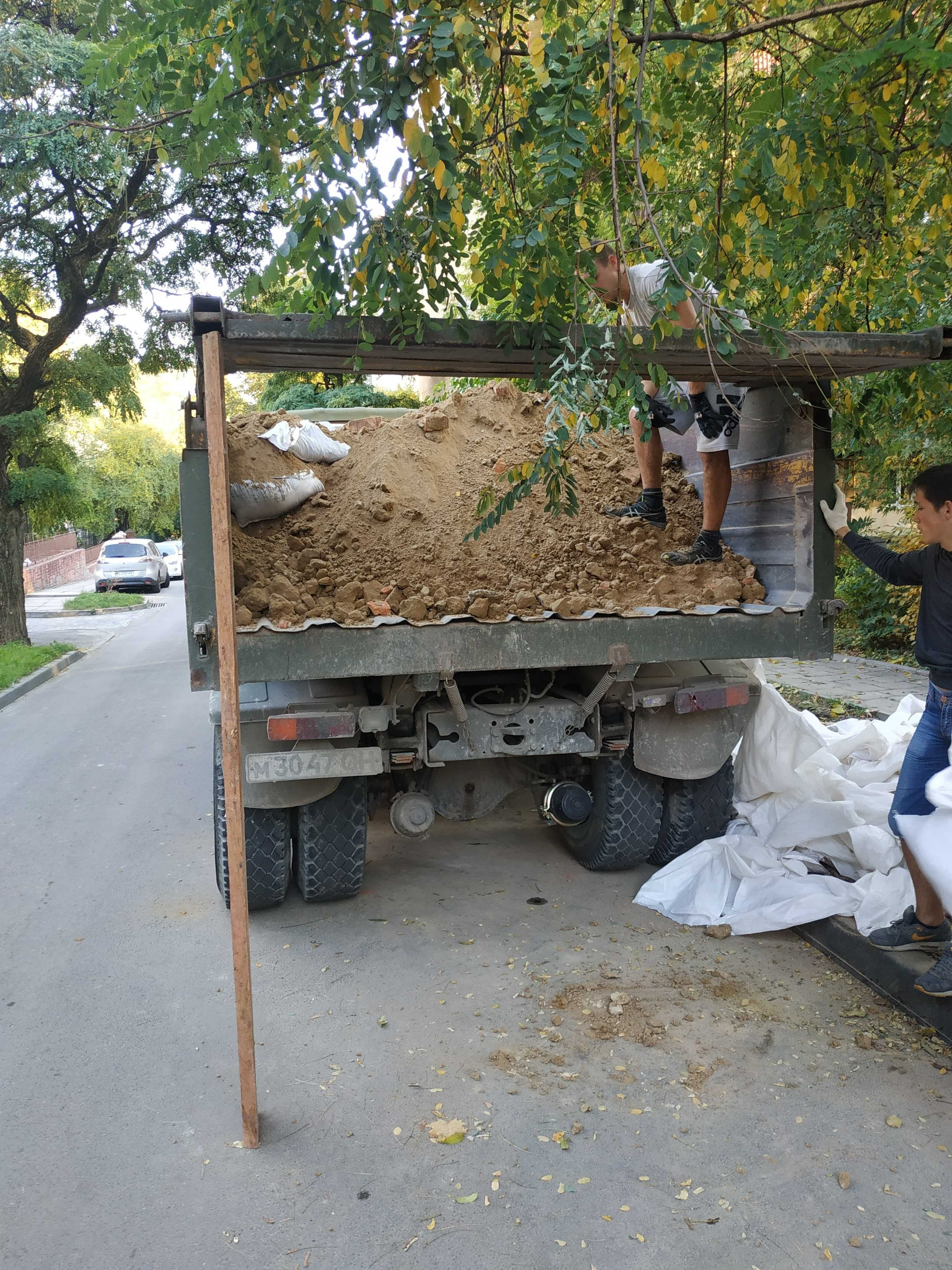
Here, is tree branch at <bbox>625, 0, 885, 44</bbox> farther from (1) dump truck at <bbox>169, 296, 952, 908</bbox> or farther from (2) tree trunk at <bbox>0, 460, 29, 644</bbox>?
(2) tree trunk at <bbox>0, 460, 29, 644</bbox>

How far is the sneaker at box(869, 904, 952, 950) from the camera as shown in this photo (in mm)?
3617

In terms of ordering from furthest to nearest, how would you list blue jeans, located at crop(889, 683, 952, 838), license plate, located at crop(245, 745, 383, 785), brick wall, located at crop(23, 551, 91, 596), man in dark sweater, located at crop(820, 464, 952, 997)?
brick wall, located at crop(23, 551, 91, 596) → license plate, located at crop(245, 745, 383, 785) → blue jeans, located at crop(889, 683, 952, 838) → man in dark sweater, located at crop(820, 464, 952, 997)

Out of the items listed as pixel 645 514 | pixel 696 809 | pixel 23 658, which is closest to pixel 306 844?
pixel 696 809

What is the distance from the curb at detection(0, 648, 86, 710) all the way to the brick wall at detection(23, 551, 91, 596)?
1566cm

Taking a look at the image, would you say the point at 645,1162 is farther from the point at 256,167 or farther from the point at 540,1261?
the point at 256,167

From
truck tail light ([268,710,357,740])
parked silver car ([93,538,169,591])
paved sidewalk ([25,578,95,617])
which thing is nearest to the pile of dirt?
truck tail light ([268,710,357,740])

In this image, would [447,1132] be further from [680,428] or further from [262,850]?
[680,428]

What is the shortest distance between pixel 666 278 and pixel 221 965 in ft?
10.7

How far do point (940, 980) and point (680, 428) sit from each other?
10.3 ft

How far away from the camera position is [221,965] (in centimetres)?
402

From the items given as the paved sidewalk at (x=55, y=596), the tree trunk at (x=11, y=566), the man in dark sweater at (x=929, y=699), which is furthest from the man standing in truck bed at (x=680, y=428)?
the paved sidewalk at (x=55, y=596)

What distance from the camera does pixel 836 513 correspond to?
4.09 meters

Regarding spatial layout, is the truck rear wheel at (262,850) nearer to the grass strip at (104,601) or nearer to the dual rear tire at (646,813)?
the dual rear tire at (646,813)

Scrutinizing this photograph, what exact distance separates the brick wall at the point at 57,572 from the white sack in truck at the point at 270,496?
25863 millimetres
